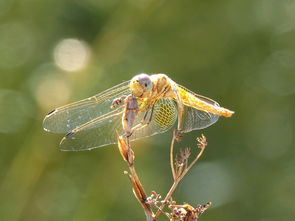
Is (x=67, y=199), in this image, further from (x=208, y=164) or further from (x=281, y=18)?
(x=281, y=18)

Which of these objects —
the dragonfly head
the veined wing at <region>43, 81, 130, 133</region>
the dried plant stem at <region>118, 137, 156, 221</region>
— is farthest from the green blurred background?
the dried plant stem at <region>118, 137, 156, 221</region>

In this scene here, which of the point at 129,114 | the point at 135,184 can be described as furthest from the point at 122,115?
the point at 135,184

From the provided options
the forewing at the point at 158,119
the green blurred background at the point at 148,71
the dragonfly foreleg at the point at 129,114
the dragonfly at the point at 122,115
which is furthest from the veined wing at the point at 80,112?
the green blurred background at the point at 148,71

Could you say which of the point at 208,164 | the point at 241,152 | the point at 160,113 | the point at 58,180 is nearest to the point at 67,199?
the point at 58,180

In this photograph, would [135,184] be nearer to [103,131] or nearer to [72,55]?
[103,131]

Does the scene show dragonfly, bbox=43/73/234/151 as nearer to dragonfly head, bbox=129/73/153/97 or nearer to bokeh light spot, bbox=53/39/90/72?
dragonfly head, bbox=129/73/153/97

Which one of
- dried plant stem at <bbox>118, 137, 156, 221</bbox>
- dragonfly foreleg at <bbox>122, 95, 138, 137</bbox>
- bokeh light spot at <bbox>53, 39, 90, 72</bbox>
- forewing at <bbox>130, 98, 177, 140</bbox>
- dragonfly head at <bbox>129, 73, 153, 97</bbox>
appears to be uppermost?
A: bokeh light spot at <bbox>53, 39, 90, 72</bbox>

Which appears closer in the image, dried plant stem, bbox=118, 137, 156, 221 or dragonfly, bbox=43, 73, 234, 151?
dried plant stem, bbox=118, 137, 156, 221

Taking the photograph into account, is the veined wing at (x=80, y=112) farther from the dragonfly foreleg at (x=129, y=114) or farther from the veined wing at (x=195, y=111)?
the dragonfly foreleg at (x=129, y=114)
